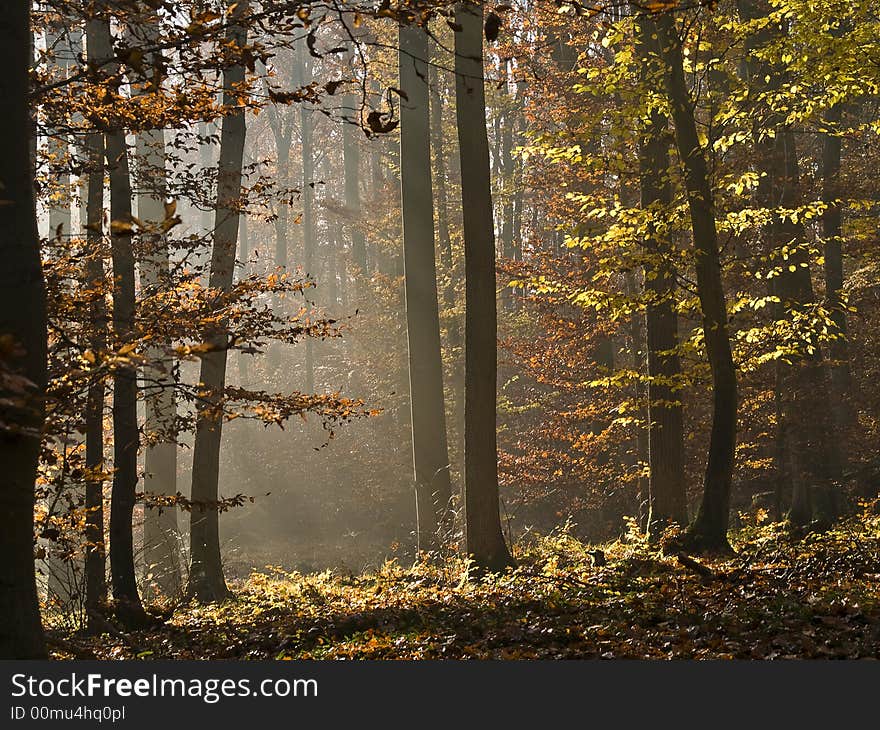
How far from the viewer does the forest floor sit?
6.88m

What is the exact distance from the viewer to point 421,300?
1552cm

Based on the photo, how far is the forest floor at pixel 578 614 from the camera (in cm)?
688

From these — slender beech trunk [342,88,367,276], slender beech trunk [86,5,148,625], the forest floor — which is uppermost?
slender beech trunk [342,88,367,276]

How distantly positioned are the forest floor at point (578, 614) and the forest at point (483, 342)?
0.05 metres

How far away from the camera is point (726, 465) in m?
11.6

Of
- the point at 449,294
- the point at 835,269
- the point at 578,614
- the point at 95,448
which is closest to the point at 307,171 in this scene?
the point at 449,294

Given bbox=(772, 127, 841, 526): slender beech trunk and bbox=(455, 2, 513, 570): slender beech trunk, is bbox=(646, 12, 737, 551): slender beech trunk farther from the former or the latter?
bbox=(772, 127, 841, 526): slender beech trunk

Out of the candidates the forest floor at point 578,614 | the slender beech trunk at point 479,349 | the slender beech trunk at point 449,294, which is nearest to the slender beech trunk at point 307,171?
the slender beech trunk at point 449,294

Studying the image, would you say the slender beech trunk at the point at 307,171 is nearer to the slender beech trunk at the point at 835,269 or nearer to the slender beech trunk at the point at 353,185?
the slender beech trunk at the point at 353,185

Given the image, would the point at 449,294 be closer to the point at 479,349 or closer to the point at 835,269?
the point at 835,269

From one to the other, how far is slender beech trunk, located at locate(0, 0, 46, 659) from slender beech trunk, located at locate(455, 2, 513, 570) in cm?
706

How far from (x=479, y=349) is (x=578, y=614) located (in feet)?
13.5

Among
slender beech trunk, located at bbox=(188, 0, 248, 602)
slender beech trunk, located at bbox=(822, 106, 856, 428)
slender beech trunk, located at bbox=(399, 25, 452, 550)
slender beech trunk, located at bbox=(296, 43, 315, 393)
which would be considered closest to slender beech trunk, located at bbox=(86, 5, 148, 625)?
slender beech trunk, located at bbox=(188, 0, 248, 602)

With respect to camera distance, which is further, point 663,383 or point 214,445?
point 214,445
